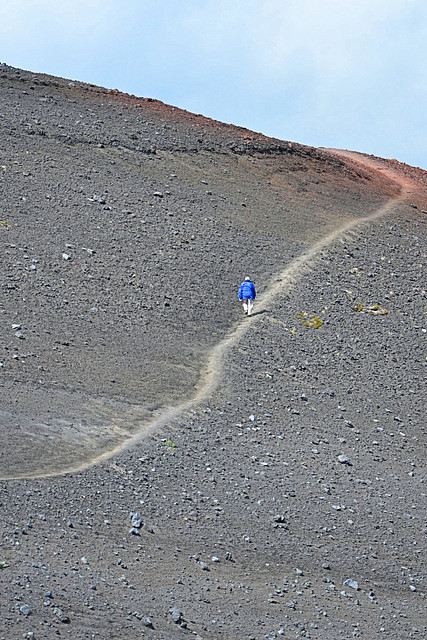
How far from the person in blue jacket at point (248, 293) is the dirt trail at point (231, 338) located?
0.83 ft

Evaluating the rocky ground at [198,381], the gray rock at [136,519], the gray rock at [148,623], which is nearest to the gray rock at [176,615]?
the rocky ground at [198,381]

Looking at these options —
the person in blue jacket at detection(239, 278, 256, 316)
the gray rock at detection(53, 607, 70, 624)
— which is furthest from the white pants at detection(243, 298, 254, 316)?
the gray rock at detection(53, 607, 70, 624)

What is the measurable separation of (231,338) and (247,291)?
1725mm

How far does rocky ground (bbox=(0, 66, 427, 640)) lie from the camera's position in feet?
43.1

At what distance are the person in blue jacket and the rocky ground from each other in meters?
0.55

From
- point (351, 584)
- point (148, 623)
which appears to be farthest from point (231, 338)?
point (148, 623)

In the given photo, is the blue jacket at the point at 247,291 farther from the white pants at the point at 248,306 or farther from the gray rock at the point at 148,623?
the gray rock at the point at 148,623

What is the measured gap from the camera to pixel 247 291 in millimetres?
23984

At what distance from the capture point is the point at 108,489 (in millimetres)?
14945

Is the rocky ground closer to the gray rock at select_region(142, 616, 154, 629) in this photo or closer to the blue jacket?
the gray rock at select_region(142, 616, 154, 629)

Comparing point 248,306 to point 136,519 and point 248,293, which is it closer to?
point 248,293

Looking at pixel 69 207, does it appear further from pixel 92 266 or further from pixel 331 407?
pixel 331 407

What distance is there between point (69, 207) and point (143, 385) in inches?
Result: 354

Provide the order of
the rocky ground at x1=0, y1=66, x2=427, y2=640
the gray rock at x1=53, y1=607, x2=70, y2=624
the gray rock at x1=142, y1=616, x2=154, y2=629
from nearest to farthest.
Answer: the gray rock at x1=53, y1=607, x2=70, y2=624 < the gray rock at x1=142, y1=616, x2=154, y2=629 < the rocky ground at x1=0, y1=66, x2=427, y2=640
